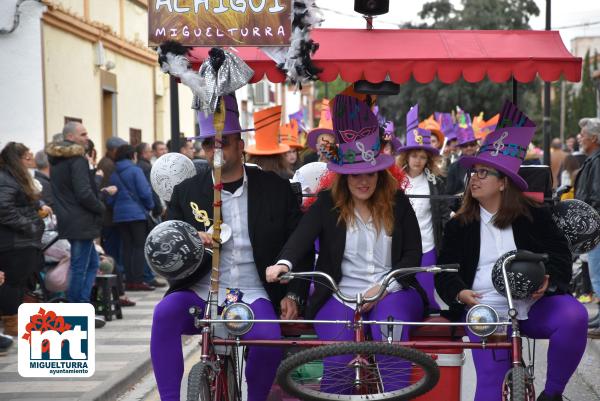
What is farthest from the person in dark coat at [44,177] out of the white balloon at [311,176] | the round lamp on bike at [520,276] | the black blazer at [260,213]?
the round lamp on bike at [520,276]

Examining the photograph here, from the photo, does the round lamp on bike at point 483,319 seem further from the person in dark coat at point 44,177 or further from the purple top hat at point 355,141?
the person in dark coat at point 44,177

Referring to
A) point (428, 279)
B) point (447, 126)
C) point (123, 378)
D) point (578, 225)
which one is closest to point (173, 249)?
point (578, 225)

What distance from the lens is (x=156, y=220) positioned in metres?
15.3

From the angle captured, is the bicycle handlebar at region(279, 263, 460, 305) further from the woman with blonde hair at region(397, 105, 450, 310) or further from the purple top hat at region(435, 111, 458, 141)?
the purple top hat at region(435, 111, 458, 141)

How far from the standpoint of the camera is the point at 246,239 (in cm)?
593

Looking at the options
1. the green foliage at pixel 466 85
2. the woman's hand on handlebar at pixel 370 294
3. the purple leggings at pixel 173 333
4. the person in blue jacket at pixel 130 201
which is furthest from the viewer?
the green foliage at pixel 466 85

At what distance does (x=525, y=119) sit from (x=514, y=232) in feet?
2.14

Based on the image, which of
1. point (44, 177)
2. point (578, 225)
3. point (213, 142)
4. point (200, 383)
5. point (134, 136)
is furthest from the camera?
point (134, 136)

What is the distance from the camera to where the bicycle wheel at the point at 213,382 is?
15.7 feet

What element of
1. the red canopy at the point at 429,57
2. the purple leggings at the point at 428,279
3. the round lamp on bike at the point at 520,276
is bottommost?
the purple leggings at the point at 428,279

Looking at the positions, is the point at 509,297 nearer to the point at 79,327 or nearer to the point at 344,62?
the point at 344,62

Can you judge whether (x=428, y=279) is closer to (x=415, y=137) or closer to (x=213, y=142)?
(x=415, y=137)

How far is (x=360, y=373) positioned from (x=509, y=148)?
1.78 meters

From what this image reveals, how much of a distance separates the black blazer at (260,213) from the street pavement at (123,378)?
229 cm
